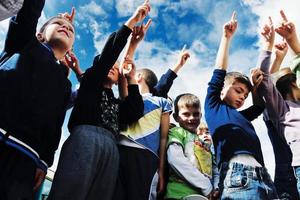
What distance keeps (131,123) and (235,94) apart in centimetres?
112

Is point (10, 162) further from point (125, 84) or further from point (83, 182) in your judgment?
point (125, 84)

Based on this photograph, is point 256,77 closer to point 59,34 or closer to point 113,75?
point 113,75

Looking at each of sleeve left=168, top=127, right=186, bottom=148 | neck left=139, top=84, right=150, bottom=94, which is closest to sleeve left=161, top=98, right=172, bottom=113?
sleeve left=168, top=127, right=186, bottom=148

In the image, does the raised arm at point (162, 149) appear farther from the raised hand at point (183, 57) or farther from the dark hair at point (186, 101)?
the raised hand at point (183, 57)

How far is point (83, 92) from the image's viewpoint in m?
2.45

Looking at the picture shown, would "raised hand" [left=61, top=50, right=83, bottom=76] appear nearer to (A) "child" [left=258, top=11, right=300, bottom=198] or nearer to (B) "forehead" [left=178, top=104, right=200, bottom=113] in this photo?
(B) "forehead" [left=178, top=104, right=200, bottom=113]

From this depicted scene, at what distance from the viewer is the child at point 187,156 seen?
2.66 meters

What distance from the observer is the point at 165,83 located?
361 cm

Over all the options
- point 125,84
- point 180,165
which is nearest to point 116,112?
point 125,84

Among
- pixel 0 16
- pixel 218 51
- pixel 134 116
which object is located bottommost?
pixel 134 116

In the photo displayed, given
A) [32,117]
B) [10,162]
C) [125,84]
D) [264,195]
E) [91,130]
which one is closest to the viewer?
[10,162]

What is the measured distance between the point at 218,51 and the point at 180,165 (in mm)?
1203

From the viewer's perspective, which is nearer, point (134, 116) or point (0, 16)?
point (0, 16)

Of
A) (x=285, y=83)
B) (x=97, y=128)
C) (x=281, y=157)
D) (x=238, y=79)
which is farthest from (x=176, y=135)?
(x=285, y=83)
